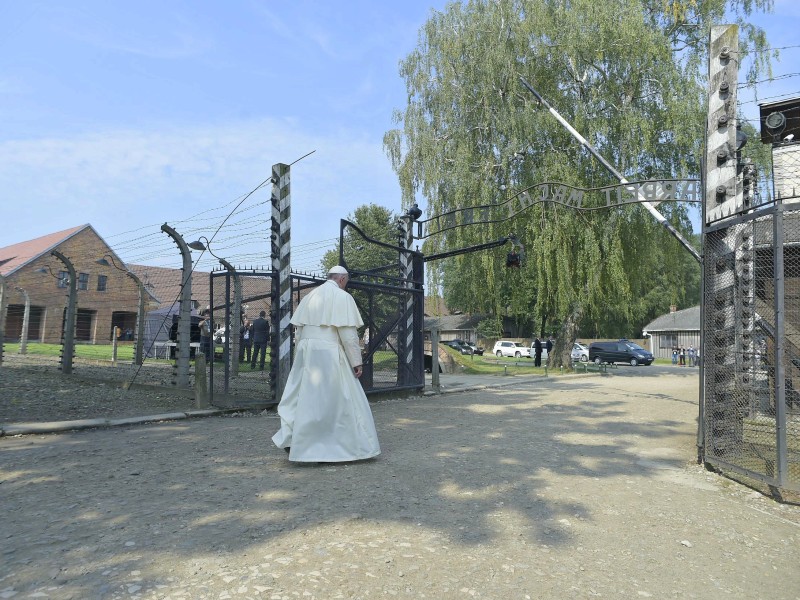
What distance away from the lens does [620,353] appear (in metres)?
42.1

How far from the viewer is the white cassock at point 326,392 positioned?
19.2ft

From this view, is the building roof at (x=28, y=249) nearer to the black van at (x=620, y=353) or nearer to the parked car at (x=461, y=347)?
the parked car at (x=461, y=347)

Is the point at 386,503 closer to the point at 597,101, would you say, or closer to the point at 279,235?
the point at 279,235

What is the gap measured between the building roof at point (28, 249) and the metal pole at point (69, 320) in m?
29.5

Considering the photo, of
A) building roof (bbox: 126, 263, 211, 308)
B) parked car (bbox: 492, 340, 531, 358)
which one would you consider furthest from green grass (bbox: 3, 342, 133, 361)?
parked car (bbox: 492, 340, 531, 358)

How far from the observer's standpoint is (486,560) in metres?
3.40

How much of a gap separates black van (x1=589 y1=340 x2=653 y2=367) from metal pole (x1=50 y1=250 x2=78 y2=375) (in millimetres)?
34572

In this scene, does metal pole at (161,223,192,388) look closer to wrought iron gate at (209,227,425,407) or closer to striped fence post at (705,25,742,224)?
wrought iron gate at (209,227,425,407)

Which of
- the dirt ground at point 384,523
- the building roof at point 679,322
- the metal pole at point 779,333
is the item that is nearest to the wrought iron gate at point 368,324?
the dirt ground at point 384,523

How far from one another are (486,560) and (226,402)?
723 centimetres

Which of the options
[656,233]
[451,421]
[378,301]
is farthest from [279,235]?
[656,233]

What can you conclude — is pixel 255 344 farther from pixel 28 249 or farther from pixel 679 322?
pixel 679 322

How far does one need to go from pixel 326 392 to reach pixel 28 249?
48.2 meters

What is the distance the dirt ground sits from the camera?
309cm
